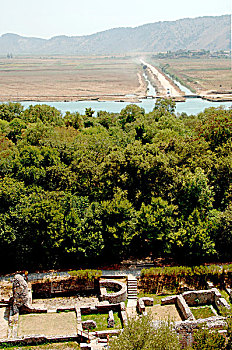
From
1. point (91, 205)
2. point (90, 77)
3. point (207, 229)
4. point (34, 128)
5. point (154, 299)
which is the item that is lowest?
point (154, 299)

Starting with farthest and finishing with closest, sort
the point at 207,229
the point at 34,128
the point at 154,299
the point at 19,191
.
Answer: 1. the point at 34,128
2. the point at 19,191
3. the point at 207,229
4. the point at 154,299

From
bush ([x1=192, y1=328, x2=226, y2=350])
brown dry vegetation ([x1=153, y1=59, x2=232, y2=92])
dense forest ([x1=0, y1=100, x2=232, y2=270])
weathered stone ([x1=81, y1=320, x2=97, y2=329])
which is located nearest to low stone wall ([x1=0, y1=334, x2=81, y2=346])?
weathered stone ([x1=81, y1=320, x2=97, y2=329])

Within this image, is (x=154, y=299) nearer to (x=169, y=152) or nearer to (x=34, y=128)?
(x=169, y=152)

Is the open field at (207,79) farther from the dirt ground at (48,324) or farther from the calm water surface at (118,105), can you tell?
the dirt ground at (48,324)

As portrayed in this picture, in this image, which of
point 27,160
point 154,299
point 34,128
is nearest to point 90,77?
point 34,128

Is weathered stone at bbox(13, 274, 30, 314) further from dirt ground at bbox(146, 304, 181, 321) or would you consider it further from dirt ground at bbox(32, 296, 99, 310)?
dirt ground at bbox(146, 304, 181, 321)

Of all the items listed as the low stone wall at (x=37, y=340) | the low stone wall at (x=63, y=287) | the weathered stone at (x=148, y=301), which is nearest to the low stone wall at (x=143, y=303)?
the weathered stone at (x=148, y=301)

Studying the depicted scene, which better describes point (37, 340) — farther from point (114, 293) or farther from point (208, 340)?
point (208, 340)
